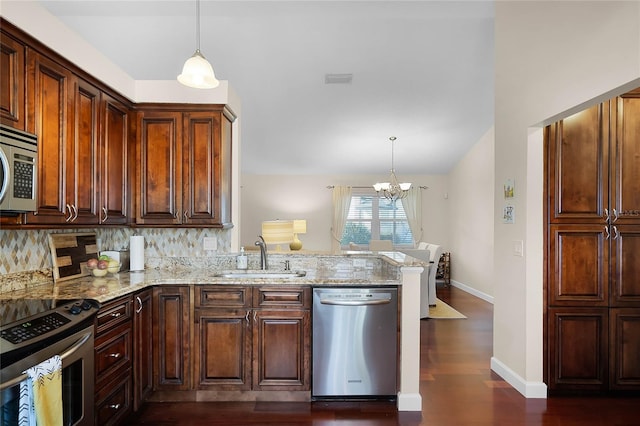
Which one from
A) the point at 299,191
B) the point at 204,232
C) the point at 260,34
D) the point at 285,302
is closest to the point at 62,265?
the point at 204,232

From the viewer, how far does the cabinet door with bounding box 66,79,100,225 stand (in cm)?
226

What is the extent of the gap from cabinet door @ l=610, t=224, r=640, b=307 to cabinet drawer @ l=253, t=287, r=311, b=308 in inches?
95.4

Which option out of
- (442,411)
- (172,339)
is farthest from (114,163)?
(442,411)

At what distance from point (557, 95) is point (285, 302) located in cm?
248

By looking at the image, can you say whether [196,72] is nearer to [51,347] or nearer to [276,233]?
[51,347]

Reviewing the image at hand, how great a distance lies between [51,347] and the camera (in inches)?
60.6

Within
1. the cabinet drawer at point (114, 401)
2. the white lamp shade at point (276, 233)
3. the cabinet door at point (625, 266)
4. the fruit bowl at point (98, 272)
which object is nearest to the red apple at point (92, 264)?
the fruit bowl at point (98, 272)

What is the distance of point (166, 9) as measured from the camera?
3477 millimetres

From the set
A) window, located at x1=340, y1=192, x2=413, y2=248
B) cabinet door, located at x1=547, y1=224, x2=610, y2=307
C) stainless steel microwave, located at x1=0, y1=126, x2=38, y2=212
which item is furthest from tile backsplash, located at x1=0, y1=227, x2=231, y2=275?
window, located at x1=340, y1=192, x2=413, y2=248

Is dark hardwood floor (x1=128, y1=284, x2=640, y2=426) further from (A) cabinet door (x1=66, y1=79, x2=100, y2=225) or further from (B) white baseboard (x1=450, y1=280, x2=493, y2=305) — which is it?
(B) white baseboard (x1=450, y1=280, x2=493, y2=305)

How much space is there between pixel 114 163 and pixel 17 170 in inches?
38.9

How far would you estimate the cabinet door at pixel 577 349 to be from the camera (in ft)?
9.23

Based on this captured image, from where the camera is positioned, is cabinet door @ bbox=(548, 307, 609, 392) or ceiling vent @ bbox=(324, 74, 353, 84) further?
ceiling vent @ bbox=(324, 74, 353, 84)

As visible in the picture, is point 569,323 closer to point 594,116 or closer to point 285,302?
point 594,116
